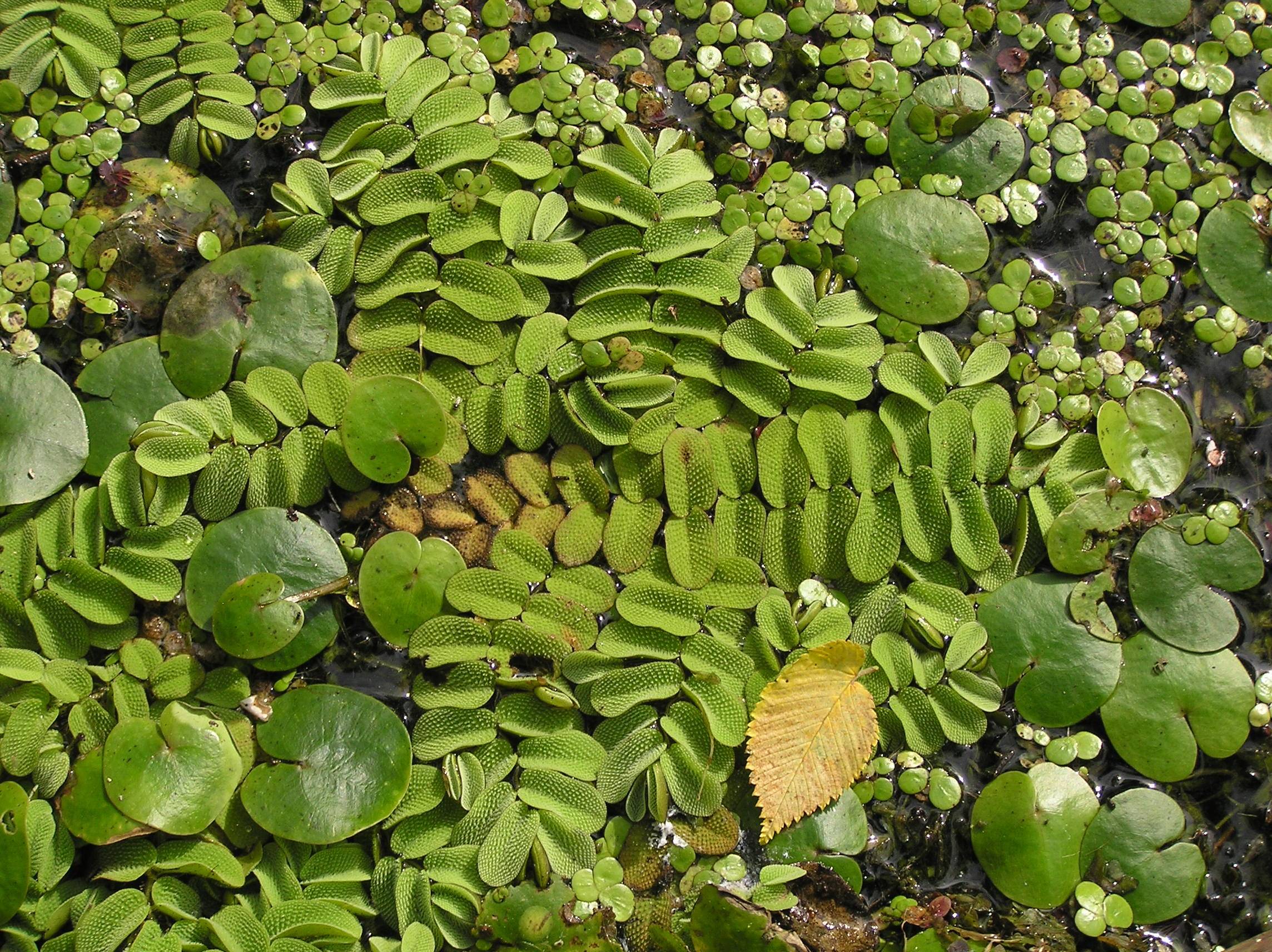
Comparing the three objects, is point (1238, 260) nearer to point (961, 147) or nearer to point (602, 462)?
point (961, 147)

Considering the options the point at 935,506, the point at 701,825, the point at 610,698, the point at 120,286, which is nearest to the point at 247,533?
the point at 120,286

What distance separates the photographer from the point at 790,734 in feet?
8.42

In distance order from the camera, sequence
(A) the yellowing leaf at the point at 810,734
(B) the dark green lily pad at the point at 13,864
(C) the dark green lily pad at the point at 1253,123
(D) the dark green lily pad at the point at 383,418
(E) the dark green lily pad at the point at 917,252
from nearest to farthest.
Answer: (B) the dark green lily pad at the point at 13,864 < (A) the yellowing leaf at the point at 810,734 < (D) the dark green lily pad at the point at 383,418 < (E) the dark green lily pad at the point at 917,252 < (C) the dark green lily pad at the point at 1253,123

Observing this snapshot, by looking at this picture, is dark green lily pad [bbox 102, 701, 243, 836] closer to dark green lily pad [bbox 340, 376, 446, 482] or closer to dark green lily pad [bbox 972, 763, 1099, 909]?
dark green lily pad [bbox 340, 376, 446, 482]

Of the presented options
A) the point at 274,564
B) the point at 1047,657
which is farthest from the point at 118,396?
the point at 1047,657

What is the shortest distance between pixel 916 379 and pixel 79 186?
2556 millimetres

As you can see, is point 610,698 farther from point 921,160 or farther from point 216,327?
point 921,160

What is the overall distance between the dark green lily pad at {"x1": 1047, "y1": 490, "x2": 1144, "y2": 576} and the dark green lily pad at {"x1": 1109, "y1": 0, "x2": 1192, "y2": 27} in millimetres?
1548

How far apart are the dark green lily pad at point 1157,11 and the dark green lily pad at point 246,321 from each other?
2665mm

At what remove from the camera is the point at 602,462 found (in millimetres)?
2742

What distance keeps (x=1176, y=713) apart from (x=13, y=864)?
3102 mm

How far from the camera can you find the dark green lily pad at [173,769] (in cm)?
247

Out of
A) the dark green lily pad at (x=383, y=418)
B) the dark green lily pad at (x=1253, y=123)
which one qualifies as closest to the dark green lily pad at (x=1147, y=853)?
the dark green lily pad at (x=1253, y=123)

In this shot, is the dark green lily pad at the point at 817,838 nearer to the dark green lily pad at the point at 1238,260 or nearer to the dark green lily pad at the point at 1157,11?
the dark green lily pad at the point at 1238,260
